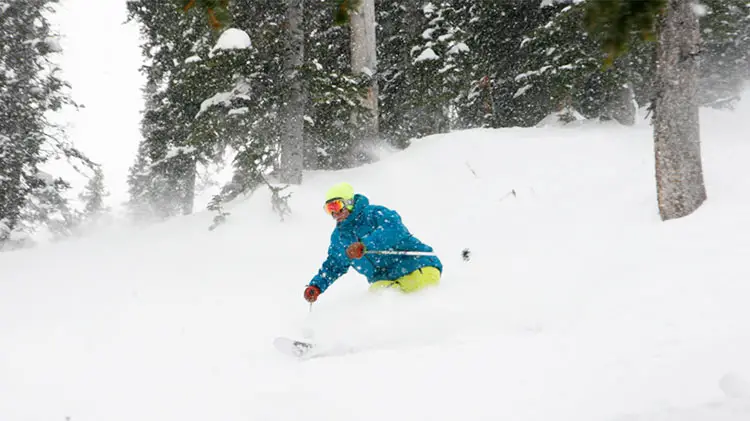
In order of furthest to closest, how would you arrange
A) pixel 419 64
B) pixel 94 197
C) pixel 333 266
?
1. pixel 94 197
2. pixel 419 64
3. pixel 333 266

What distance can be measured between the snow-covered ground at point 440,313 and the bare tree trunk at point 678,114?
443mm

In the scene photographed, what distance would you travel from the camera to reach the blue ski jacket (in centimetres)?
568

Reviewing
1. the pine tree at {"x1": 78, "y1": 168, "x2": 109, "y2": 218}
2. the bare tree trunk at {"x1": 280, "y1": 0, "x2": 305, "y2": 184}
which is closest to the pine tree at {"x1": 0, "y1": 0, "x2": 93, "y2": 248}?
the bare tree trunk at {"x1": 280, "y1": 0, "x2": 305, "y2": 184}

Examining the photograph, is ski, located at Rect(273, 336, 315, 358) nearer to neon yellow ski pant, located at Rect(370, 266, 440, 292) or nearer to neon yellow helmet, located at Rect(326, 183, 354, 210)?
neon yellow ski pant, located at Rect(370, 266, 440, 292)

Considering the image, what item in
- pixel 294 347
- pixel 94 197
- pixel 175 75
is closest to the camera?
pixel 294 347

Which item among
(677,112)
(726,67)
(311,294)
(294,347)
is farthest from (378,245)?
(726,67)

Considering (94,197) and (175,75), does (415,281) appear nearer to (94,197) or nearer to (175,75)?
(175,75)

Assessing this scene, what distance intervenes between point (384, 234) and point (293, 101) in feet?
22.0

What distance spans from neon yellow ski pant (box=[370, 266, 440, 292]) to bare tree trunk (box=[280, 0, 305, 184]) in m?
6.74

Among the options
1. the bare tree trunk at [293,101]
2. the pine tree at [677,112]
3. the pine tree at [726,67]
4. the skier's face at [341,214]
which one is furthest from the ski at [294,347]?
the pine tree at [726,67]

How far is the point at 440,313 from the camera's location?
5.08m

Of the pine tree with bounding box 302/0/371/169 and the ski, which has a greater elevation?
the pine tree with bounding box 302/0/371/169

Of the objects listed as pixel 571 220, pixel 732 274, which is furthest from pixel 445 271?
pixel 732 274

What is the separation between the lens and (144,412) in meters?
3.81
